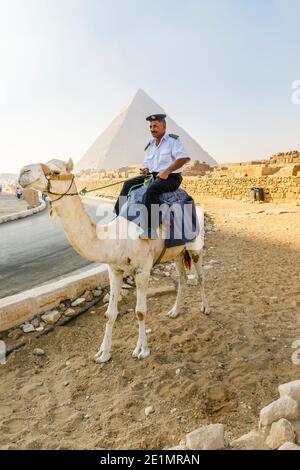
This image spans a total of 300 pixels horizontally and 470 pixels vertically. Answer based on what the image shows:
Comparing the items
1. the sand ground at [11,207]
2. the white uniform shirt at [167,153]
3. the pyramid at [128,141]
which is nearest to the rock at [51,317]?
the white uniform shirt at [167,153]

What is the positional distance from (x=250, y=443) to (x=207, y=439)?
0.30 m

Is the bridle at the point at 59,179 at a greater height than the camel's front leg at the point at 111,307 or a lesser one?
greater

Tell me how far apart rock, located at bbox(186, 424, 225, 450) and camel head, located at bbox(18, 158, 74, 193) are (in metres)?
2.22

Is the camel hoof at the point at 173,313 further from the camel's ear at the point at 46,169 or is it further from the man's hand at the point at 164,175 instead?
the camel's ear at the point at 46,169

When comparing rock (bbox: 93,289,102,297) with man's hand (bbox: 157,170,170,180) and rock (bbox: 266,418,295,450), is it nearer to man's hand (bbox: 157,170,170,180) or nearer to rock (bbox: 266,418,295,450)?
man's hand (bbox: 157,170,170,180)

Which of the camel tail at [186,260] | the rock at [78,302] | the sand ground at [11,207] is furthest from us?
the sand ground at [11,207]

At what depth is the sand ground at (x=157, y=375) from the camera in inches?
111

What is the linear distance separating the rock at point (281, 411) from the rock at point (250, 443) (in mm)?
156

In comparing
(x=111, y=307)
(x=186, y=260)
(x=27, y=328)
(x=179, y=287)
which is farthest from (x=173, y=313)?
(x=27, y=328)

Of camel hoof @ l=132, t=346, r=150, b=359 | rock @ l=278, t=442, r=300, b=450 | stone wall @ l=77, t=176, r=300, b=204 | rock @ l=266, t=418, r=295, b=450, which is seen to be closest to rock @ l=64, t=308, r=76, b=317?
camel hoof @ l=132, t=346, r=150, b=359

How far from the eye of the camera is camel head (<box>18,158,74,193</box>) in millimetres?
2805

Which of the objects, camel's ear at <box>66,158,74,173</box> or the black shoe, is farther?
the black shoe
